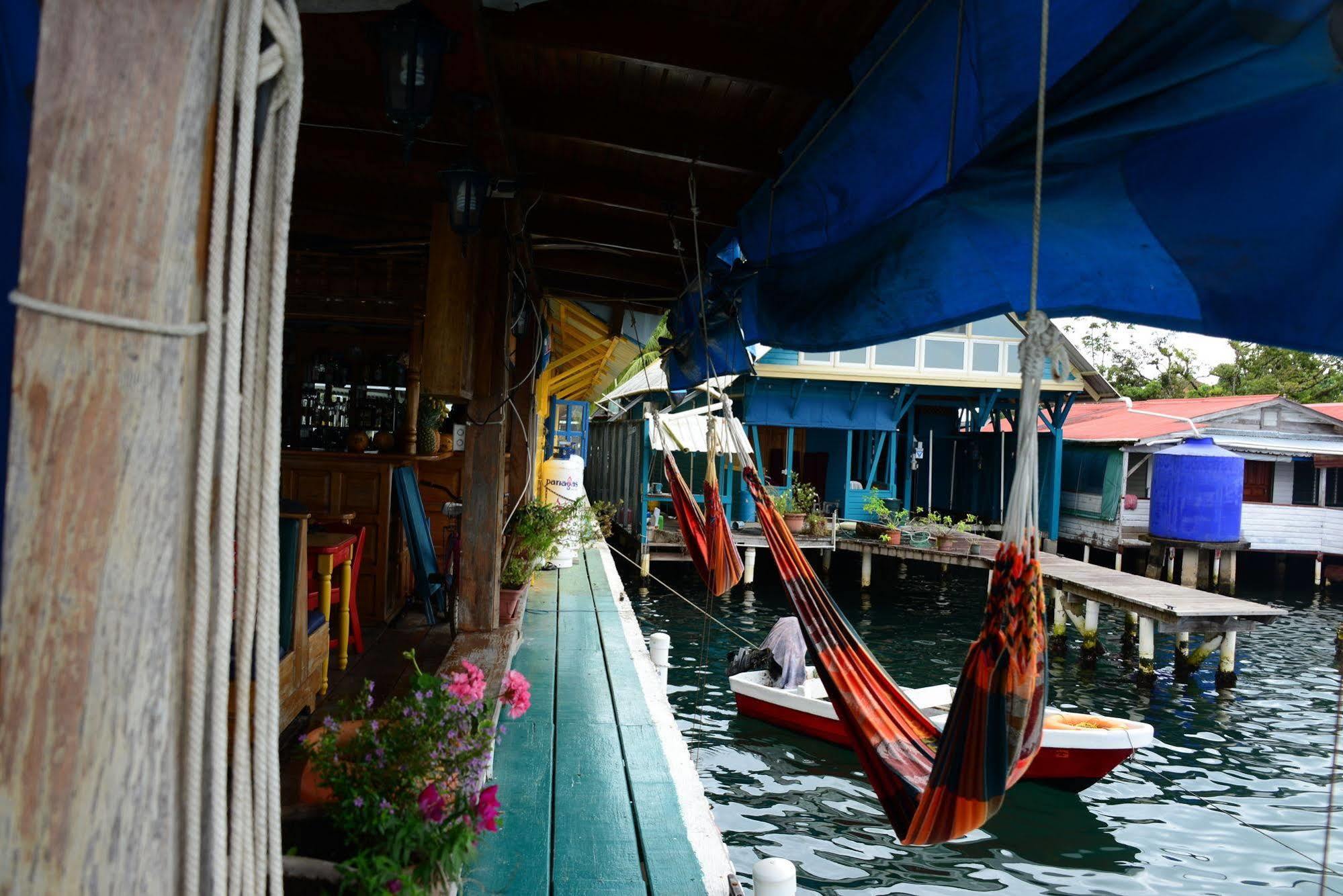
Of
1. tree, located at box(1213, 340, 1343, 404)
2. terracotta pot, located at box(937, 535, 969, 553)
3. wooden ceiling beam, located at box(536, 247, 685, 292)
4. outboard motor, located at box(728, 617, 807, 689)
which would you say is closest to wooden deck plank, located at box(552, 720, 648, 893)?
wooden ceiling beam, located at box(536, 247, 685, 292)

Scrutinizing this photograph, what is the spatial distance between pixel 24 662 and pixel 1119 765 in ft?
26.2

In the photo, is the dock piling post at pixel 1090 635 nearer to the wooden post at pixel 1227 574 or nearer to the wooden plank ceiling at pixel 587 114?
the wooden post at pixel 1227 574

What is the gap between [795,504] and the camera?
13.4 metres

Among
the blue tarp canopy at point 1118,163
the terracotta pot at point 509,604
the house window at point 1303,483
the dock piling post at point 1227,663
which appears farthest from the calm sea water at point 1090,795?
the house window at point 1303,483

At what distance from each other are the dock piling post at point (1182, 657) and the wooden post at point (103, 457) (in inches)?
420

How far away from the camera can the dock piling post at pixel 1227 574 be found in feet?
47.2

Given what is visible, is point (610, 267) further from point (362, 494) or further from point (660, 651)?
point (660, 651)

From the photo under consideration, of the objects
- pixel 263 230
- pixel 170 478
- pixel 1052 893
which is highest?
pixel 263 230

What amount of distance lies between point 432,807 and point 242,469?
95cm

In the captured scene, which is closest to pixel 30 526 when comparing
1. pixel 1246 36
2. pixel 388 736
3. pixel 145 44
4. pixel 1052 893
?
pixel 145 44

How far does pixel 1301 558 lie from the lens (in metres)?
16.7

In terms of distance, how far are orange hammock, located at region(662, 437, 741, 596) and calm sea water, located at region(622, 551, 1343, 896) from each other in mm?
1312

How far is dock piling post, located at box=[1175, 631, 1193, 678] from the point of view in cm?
930

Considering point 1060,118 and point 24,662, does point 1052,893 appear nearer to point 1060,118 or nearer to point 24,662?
point 1060,118
